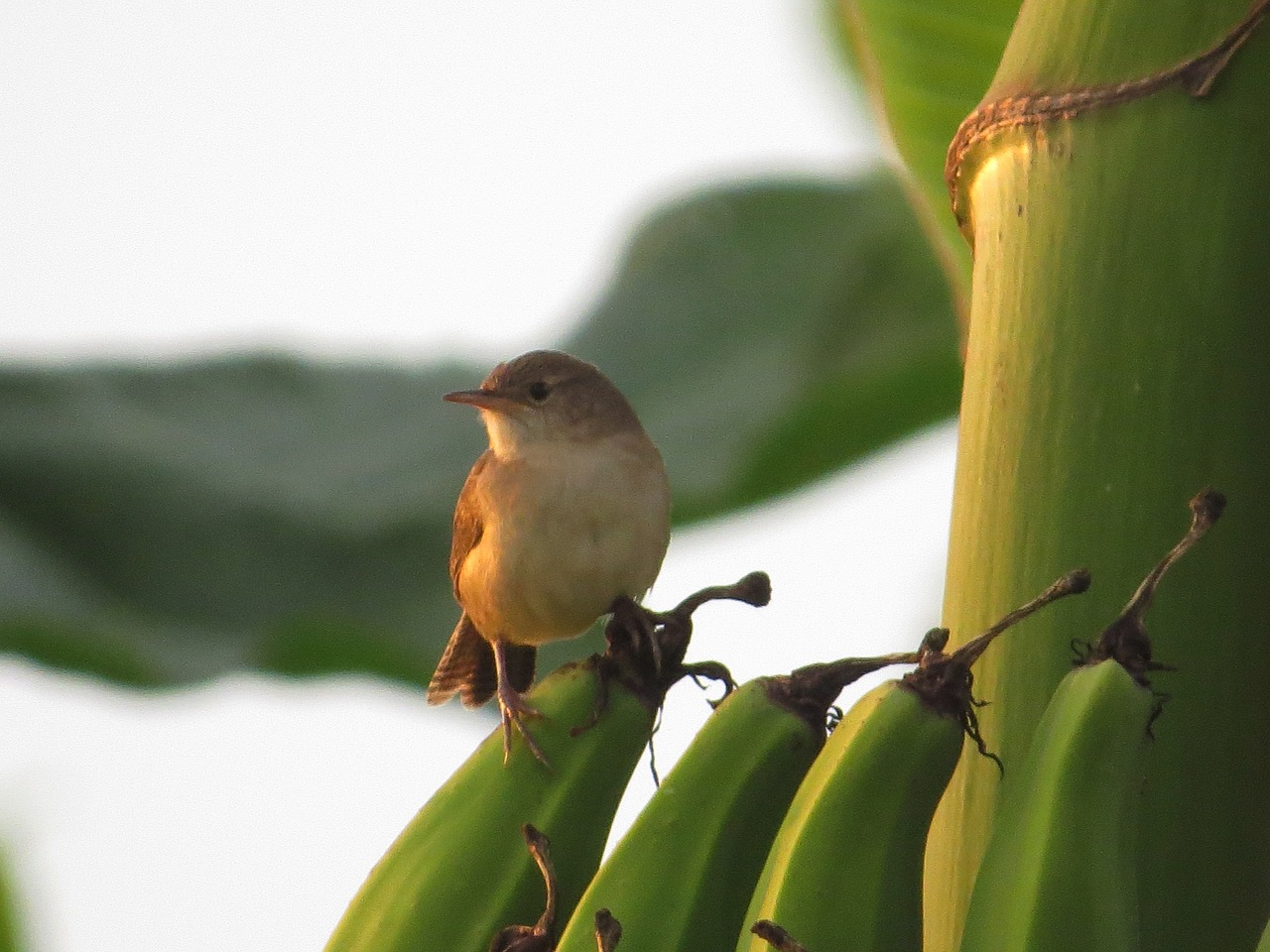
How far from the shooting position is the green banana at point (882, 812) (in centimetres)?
170

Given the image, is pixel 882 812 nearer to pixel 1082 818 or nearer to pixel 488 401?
pixel 1082 818

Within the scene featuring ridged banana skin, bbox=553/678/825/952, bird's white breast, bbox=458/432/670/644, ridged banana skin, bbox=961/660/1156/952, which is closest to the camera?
ridged banana skin, bbox=961/660/1156/952

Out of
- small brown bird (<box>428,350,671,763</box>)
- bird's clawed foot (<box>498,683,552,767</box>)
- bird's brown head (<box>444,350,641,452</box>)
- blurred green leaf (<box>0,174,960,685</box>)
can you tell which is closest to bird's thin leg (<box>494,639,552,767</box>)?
bird's clawed foot (<box>498,683,552,767</box>)

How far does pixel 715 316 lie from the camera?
5.77 meters

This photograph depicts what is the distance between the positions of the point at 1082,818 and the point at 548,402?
2.05 meters

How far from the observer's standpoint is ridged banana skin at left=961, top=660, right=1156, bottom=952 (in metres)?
1.56

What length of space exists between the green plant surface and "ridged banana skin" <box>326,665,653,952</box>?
4.55ft

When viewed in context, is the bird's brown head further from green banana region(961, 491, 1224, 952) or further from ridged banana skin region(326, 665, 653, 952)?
green banana region(961, 491, 1224, 952)

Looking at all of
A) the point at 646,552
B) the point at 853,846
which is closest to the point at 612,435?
the point at 646,552

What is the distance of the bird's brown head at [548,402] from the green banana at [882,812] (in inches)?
62.7

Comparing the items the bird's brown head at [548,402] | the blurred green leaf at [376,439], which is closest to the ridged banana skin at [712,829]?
the bird's brown head at [548,402]

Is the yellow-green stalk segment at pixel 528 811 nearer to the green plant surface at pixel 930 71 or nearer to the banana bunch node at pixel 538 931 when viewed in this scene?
the banana bunch node at pixel 538 931

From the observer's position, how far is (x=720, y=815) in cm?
184

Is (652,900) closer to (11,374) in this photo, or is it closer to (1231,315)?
(1231,315)
